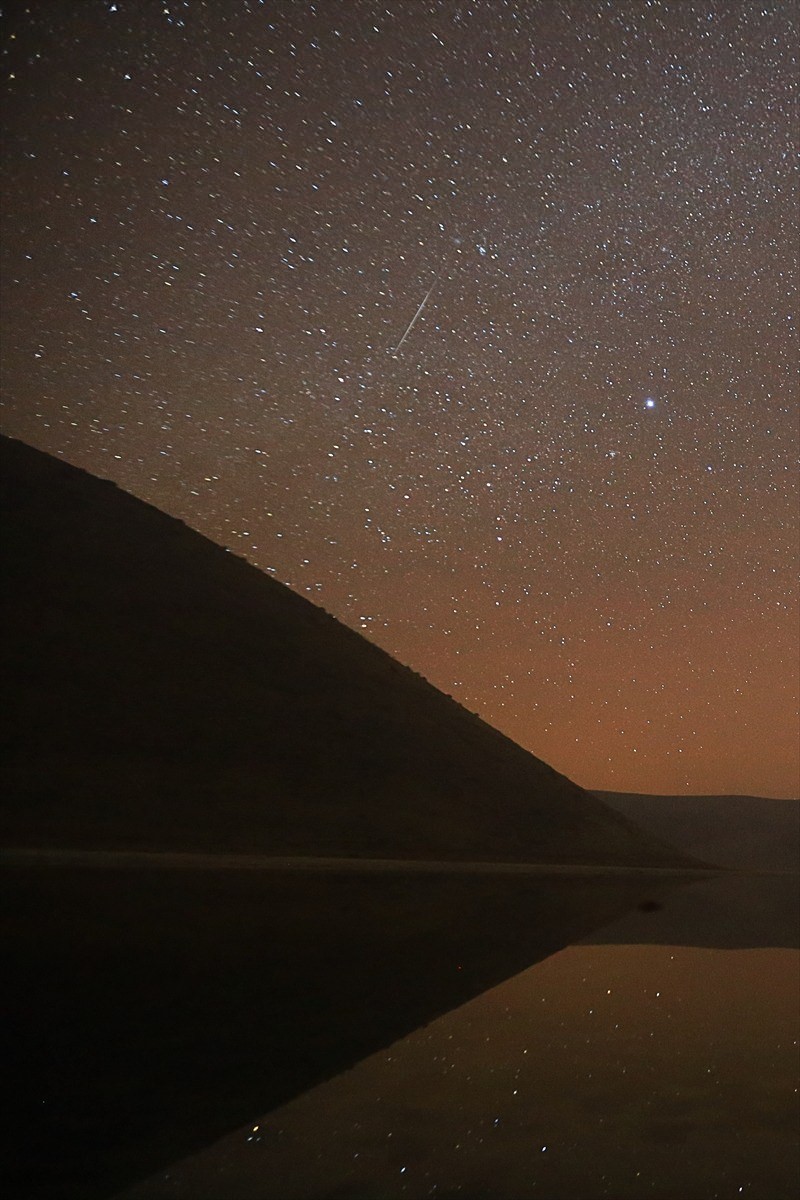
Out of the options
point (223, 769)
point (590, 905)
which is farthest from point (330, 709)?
point (590, 905)

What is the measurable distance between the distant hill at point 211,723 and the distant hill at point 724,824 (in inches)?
1436

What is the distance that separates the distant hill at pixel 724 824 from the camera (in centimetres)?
7531

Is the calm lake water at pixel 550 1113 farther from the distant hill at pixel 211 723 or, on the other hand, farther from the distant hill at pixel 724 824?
the distant hill at pixel 724 824

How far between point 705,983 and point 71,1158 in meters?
5.43

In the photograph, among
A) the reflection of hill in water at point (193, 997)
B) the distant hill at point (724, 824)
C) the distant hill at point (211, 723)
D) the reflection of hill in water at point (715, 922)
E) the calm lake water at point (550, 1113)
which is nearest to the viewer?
the calm lake water at point (550, 1113)

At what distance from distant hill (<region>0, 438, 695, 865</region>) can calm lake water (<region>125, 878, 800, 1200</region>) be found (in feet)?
58.4

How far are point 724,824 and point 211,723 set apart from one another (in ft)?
233

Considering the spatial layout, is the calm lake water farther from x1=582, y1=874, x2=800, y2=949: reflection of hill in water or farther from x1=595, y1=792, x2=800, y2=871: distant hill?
x1=595, y1=792, x2=800, y2=871: distant hill

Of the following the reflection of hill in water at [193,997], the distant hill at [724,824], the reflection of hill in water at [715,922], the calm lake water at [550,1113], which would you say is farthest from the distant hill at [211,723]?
the distant hill at [724,824]

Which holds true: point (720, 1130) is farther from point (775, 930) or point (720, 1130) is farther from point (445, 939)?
point (775, 930)

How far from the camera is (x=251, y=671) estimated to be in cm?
3541

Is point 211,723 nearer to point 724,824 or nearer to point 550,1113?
point 550,1113

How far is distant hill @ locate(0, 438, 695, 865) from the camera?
2588 centimetres

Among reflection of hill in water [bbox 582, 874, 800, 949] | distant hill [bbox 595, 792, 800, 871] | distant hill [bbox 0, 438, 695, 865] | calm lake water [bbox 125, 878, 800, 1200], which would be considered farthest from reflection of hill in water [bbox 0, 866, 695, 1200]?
distant hill [bbox 595, 792, 800, 871]
